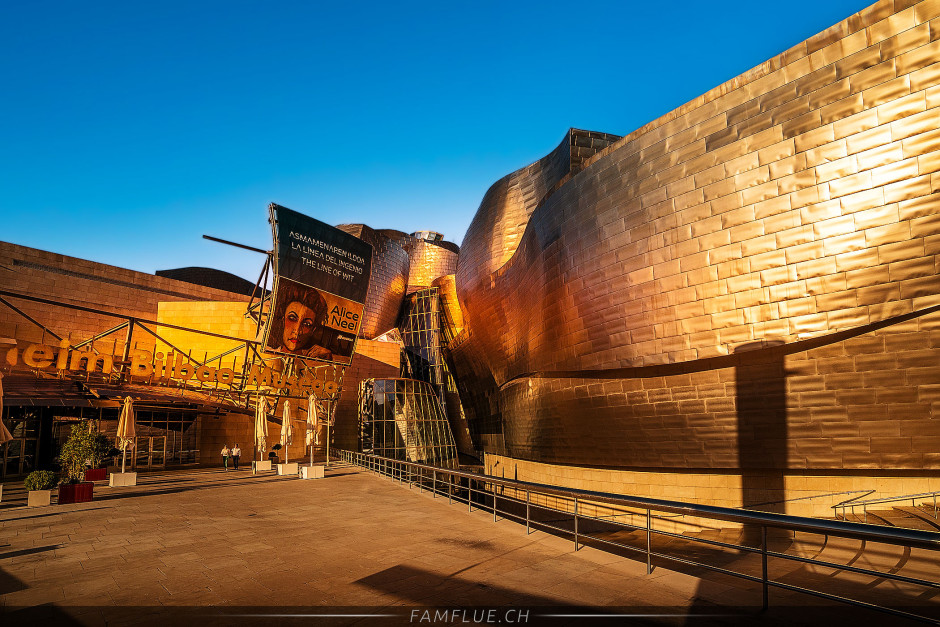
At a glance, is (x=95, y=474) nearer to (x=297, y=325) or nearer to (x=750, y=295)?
(x=297, y=325)

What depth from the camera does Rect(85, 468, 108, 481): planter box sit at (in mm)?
18034

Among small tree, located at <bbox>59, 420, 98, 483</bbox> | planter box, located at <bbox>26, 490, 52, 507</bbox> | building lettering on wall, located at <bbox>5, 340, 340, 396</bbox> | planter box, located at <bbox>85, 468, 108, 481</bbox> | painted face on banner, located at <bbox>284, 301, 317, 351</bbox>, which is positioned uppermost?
painted face on banner, located at <bbox>284, 301, 317, 351</bbox>

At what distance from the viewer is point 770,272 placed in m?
12.4

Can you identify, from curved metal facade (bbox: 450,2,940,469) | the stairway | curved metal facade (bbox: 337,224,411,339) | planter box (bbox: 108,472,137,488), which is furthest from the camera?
curved metal facade (bbox: 337,224,411,339)

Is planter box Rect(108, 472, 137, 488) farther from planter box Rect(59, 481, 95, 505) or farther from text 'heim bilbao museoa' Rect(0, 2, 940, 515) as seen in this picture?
text 'heim bilbao museoa' Rect(0, 2, 940, 515)

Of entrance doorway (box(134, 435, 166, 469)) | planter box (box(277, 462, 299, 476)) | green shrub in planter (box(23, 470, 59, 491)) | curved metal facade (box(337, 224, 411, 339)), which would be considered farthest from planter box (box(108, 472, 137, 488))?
curved metal facade (box(337, 224, 411, 339))

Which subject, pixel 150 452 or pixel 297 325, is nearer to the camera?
pixel 297 325

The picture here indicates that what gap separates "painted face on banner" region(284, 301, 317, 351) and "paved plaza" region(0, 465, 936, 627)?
14.4 m

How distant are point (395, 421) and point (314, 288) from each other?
1316 centimetres

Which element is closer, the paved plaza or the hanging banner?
the paved plaza

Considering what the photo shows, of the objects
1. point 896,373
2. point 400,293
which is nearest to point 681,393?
point 896,373

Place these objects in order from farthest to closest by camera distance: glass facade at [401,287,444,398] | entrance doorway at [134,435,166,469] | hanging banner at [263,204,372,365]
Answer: glass facade at [401,287,444,398]
entrance doorway at [134,435,166,469]
hanging banner at [263,204,372,365]

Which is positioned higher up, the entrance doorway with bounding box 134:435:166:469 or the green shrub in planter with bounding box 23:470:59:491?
the green shrub in planter with bounding box 23:470:59:491

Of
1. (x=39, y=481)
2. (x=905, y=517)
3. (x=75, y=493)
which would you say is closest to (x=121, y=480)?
(x=75, y=493)
